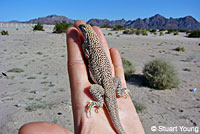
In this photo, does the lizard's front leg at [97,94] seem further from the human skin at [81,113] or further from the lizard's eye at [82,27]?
the lizard's eye at [82,27]

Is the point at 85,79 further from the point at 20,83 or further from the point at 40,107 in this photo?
the point at 20,83

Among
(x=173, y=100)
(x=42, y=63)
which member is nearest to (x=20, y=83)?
(x=42, y=63)

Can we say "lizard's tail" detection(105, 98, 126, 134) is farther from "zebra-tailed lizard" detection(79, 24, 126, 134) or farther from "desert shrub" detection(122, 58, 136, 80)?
"desert shrub" detection(122, 58, 136, 80)

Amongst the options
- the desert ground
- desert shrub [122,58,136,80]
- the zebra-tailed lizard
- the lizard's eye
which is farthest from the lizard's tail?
desert shrub [122,58,136,80]

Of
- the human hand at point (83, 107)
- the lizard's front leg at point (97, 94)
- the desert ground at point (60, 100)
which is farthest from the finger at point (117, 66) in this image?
the desert ground at point (60, 100)

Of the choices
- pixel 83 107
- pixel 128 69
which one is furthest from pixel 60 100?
pixel 128 69

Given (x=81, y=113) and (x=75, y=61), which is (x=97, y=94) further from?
(x=75, y=61)

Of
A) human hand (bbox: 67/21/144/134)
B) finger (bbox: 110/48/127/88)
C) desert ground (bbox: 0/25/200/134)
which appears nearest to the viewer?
human hand (bbox: 67/21/144/134)
